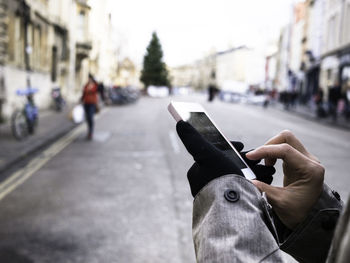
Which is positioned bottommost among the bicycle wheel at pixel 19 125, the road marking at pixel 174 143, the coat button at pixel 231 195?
the road marking at pixel 174 143

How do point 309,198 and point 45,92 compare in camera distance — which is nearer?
point 309,198

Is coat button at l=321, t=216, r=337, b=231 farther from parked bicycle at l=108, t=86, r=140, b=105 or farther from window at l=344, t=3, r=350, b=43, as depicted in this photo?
window at l=344, t=3, r=350, b=43

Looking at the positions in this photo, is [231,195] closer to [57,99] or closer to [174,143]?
[174,143]

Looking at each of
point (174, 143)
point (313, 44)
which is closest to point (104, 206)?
point (174, 143)

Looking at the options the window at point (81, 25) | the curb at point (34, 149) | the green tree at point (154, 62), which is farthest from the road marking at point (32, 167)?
the green tree at point (154, 62)

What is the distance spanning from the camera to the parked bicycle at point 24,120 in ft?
32.5

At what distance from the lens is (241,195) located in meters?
0.96

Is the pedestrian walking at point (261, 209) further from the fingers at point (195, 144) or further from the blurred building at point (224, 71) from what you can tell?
the blurred building at point (224, 71)

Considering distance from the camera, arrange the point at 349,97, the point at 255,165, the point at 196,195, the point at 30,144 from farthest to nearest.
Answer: the point at 349,97, the point at 30,144, the point at 255,165, the point at 196,195

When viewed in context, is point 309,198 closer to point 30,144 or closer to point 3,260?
point 3,260

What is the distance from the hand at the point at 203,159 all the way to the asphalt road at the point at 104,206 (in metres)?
0.41

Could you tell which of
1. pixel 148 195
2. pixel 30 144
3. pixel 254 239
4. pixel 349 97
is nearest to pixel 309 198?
pixel 254 239

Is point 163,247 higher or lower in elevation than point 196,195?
lower

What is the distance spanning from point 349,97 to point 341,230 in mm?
21564
